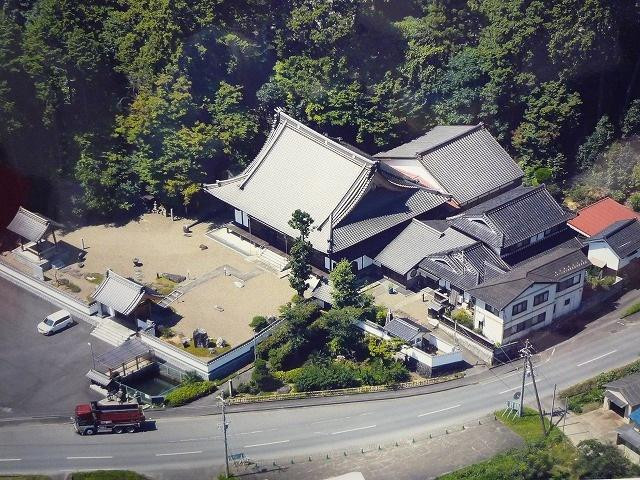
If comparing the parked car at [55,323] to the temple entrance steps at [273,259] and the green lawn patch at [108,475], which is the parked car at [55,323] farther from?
the green lawn patch at [108,475]

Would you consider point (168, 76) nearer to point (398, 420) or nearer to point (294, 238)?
point (294, 238)

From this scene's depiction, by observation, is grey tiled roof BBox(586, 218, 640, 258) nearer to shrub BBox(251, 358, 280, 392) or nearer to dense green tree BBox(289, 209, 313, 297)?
dense green tree BBox(289, 209, 313, 297)

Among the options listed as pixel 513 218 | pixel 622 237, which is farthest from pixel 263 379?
pixel 622 237

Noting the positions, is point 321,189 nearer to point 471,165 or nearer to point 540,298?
point 471,165

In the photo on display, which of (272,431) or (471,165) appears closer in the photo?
(272,431)

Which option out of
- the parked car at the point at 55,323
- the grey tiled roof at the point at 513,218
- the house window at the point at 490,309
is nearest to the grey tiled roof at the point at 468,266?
the grey tiled roof at the point at 513,218
